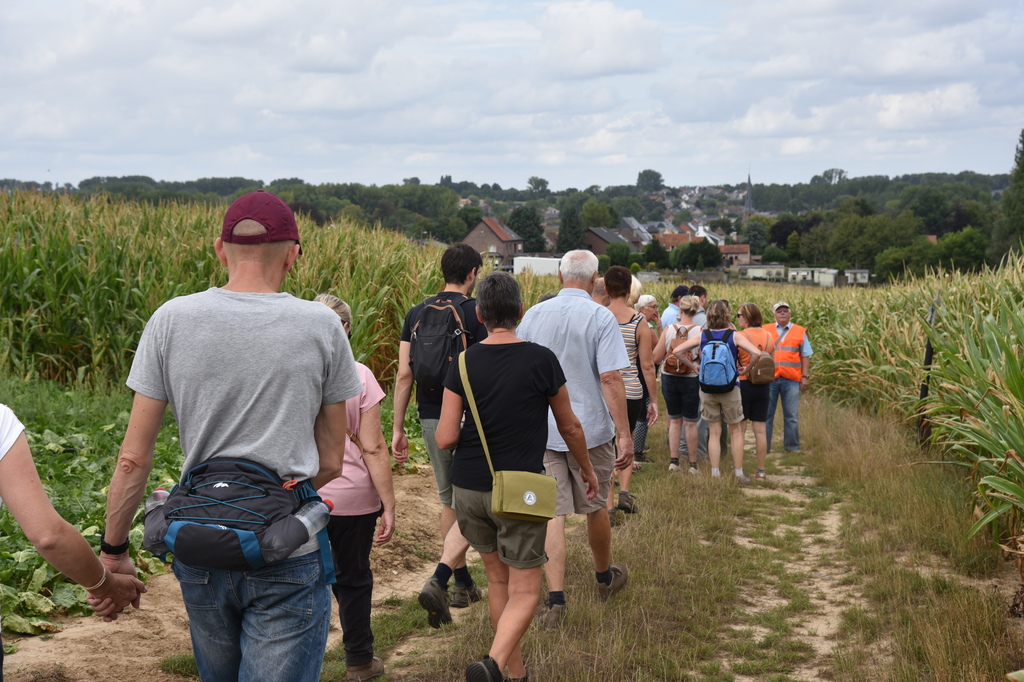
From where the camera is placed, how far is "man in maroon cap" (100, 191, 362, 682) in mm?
2451

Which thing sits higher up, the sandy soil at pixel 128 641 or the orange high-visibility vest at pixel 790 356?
the orange high-visibility vest at pixel 790 356

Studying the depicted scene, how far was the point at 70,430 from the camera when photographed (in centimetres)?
777

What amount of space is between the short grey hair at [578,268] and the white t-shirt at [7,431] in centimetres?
373

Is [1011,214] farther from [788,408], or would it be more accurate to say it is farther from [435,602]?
[435,602]

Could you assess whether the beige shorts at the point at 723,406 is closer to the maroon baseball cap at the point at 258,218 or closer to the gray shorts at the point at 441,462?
the gray shorts at the point at 441,462

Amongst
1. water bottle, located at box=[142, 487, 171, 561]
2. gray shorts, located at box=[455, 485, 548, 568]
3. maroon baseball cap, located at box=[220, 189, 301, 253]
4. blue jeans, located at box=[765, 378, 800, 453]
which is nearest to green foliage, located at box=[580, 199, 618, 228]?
blue jeans, located at box=[765, 378, 800, 453]

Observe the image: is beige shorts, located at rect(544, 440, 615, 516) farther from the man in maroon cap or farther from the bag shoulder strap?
the man in maroon cap

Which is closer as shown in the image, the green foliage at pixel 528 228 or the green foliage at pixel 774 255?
the green foliage at pixel 528 228

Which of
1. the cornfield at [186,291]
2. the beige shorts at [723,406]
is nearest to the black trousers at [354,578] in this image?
the cornfield at [186,291]

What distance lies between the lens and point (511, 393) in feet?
13.2

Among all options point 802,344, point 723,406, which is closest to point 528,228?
point 802,344

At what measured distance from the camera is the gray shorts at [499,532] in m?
4.09

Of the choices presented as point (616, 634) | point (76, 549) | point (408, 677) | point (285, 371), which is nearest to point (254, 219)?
point (285, 371)

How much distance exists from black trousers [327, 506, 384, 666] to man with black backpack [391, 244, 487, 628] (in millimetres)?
509
